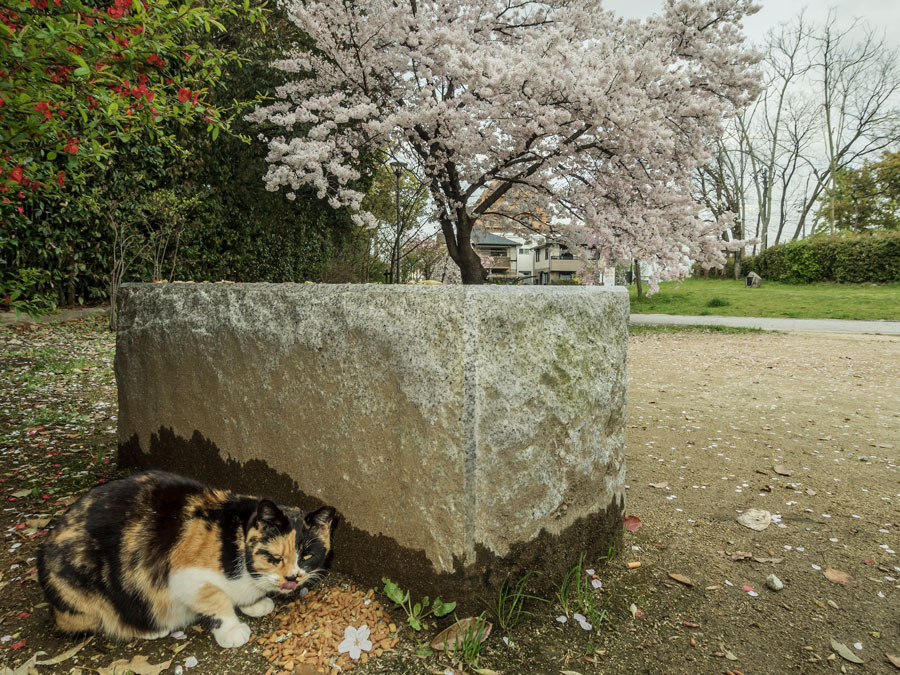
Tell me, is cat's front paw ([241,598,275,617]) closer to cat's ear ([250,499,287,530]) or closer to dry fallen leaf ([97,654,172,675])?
dry fallen leaf ([97,654,172,675])

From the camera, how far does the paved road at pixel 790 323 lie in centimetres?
1185

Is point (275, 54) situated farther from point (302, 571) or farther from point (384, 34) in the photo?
point (302, 571)

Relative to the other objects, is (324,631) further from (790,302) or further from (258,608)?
(790,302)

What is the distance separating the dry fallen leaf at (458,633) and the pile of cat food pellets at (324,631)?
0.53 ft

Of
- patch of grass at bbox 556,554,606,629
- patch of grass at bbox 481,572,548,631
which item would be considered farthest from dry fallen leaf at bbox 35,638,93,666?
patch of grass at bbox 556,554,606,629

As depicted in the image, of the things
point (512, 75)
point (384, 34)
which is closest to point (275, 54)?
point (384, 34)

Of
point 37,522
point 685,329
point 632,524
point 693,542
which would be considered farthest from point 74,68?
point 685,329

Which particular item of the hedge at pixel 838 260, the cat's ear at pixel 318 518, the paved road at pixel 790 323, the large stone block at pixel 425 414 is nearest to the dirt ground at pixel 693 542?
the large stone block at pixel 425 414

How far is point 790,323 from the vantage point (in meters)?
13.7

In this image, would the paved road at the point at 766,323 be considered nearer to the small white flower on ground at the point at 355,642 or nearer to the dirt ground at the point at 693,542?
the dirt ground at the point at 693,542

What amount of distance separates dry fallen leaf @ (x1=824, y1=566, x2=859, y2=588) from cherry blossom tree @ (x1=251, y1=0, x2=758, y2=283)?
22.3ft

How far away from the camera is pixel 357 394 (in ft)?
6.27

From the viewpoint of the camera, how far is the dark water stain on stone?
180 cm

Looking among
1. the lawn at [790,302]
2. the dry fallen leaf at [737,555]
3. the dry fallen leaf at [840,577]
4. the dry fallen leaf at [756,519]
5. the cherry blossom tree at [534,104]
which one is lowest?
the dry fallen leaf at [840,577]
